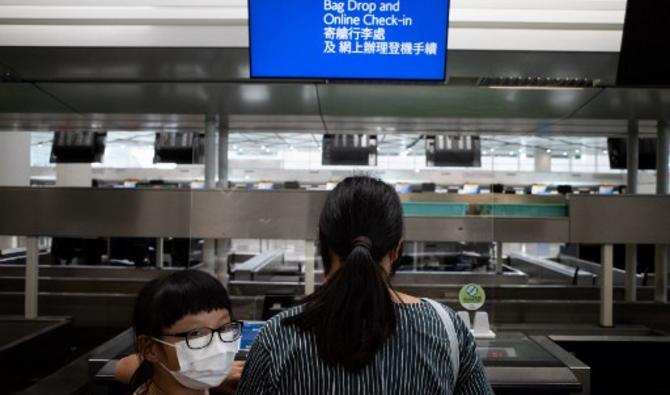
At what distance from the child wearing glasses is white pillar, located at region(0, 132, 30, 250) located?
8.14 m

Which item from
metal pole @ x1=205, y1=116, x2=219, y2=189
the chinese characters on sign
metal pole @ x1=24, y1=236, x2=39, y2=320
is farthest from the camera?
metal pole @ x1=205, y1=116, x2=219, y2=189

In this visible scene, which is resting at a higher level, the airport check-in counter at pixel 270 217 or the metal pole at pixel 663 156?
the metal pole at pixel 663 156

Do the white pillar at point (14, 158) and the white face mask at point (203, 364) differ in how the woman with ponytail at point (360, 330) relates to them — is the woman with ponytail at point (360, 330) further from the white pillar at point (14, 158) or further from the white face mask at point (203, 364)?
the white pillar at point (14, 158)

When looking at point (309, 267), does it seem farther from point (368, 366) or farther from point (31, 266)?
point (368, 366)

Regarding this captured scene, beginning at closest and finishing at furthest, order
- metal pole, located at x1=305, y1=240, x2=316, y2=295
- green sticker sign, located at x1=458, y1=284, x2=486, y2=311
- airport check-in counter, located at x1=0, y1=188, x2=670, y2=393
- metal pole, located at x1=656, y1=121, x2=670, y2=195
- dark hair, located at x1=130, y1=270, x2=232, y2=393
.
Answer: dark hair, located at x1=130, y1=270, x2=232, y2=393
green sticker sign, located at x1=458, y1=284, x2=486, y2=311
metal pole, located at x1=305, y1=240, x2=316, y2=295
airport check-in counter, located at x1=0, y1=188, x2=670, y2=393
metal pole, located at x1=656, y1=121, x2=670, y2=195

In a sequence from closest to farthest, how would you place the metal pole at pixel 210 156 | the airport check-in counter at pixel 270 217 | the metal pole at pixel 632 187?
1. the airport check-in counter at pixel 270 217
2. the metal pole at pixel 632 187
3. the metal pole at pixel 210 156

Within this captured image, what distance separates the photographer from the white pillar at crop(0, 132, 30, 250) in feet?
26.4

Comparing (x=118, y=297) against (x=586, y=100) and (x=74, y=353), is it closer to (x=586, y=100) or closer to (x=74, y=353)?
(x=74, y=353)

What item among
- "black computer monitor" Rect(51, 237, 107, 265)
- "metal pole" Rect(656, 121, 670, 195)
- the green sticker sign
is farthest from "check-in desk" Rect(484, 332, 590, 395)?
"black computer monitor" Rect(51, 237, 107, 265)

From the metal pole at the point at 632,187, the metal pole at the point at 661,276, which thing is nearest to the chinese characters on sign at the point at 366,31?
the metal pole at the point at 632,187

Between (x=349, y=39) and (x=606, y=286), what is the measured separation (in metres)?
3.32

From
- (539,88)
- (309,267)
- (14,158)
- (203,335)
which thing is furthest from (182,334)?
(14,158)

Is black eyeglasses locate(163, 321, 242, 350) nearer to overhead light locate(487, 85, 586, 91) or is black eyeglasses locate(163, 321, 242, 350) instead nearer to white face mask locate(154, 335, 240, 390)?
white face mask locate(154, 335, 240, 390)

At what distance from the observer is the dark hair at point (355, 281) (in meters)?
0.99
